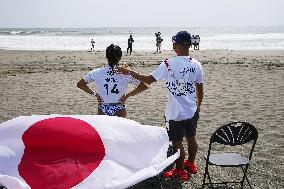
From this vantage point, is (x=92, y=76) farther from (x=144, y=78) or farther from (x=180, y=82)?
(x=180, y=82)

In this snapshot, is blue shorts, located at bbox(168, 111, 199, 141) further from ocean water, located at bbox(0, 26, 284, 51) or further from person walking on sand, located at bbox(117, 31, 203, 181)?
ocean water, located at bbox(0, 26, 284, 51)

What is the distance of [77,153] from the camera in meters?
3.82

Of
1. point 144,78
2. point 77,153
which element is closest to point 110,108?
point 144,78

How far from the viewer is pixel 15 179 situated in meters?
3.47

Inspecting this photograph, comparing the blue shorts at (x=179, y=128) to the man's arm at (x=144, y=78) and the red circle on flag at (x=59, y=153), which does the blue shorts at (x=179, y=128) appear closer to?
the man's arm at (x=144, y=78)

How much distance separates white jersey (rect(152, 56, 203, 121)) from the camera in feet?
16.6

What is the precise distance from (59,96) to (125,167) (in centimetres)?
877

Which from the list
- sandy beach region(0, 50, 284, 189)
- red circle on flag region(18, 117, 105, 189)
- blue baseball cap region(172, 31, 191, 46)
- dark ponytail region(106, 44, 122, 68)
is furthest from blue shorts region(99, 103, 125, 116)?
sandy beach region(0, 50, 284, 189)

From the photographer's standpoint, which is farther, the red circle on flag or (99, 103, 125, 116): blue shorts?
(99, 103, 125, 116): blue shorts

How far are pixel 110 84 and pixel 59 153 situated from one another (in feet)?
5.46

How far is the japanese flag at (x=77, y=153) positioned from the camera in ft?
11.7

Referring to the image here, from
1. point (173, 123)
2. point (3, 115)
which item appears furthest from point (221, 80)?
point (173, 123)

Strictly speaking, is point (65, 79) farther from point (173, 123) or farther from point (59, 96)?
point (173, 123)

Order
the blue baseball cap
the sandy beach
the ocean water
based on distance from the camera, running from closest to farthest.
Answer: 1. the blue baseball cap
2. the sandy beach
3. the ocean water
